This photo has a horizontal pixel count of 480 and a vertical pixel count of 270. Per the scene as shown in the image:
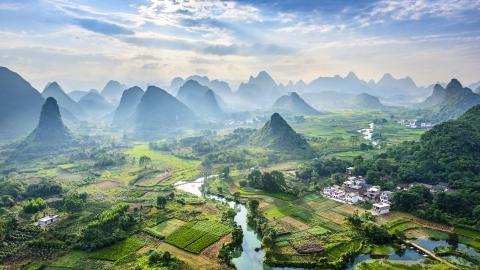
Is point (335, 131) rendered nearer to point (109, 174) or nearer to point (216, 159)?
point (216, 159)

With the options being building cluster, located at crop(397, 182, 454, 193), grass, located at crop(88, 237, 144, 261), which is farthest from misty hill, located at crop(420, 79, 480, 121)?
grass, located at crop(88, 237, 144, 261)

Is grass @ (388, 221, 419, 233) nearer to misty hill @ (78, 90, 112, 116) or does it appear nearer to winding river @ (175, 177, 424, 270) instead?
winding river @ (175, 177, 424, 270)

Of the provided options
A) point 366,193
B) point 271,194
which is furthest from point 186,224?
point 366,193

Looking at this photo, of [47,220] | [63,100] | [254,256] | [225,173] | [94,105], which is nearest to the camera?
[254,256]

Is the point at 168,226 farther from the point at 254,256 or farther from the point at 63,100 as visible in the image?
the point at 63,100

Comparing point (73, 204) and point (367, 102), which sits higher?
point (367, 102)

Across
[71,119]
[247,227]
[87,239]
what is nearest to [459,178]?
[247,227]
